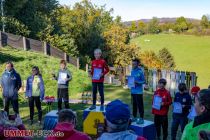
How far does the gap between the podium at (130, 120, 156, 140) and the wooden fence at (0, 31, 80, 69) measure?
20.7 meters

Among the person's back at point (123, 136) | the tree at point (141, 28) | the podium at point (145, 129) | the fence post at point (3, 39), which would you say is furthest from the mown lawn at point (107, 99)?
the tree at point (141, 28)

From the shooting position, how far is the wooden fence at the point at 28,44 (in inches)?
1122

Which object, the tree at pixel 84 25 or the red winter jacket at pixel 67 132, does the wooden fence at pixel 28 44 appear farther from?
the red winter jacket at pixel 67 132

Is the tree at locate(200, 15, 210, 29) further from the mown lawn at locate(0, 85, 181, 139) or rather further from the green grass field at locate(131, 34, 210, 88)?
the mown lawn at locate(0, 85, 181, 139)

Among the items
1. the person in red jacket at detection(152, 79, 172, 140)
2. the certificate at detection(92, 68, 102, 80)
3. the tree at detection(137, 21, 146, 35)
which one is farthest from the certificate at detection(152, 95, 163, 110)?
the tree at detection(137, 21, 146, 35)

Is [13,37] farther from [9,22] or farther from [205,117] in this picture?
[205,117]

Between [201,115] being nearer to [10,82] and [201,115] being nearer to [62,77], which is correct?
[62,77]

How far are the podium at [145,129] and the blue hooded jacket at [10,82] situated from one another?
3889 mm

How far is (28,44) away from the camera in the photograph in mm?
29938

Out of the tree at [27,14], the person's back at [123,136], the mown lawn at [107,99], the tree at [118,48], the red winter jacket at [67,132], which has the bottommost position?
the mown lawn at [107,99]

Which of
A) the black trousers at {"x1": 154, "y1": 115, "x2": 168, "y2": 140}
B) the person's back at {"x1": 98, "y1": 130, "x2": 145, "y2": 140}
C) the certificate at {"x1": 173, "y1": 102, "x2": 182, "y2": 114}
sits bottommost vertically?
the black trousers at {"x1": 154, "y1": 115, "x2": 168, "y2": 140}

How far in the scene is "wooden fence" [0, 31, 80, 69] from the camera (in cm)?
2850

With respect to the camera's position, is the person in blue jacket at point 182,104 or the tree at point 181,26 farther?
the tree at point 181,26

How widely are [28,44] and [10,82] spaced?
1954cm
